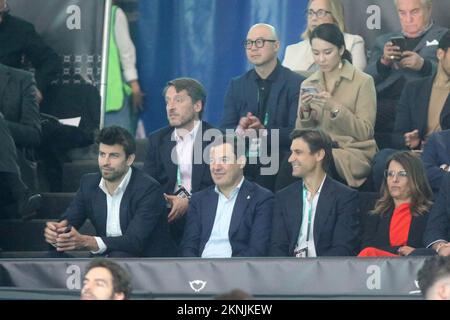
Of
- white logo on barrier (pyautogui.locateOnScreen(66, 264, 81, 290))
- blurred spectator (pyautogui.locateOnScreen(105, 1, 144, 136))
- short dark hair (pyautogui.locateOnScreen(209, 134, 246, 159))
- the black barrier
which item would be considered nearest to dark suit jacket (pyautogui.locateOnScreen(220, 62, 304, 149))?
short dark hair (pyautogui.locateOnScreen(209, 134, 246, 159))

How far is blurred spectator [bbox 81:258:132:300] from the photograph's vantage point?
904 centimetres

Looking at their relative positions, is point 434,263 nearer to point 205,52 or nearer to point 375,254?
point 375,254

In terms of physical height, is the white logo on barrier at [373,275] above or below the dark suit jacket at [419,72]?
below

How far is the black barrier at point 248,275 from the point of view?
34.0 feet

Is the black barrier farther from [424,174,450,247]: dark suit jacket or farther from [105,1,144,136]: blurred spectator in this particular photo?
[105,1,144,136]: blurred spectator

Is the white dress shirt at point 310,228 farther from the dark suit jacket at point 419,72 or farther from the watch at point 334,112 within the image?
the dark suit jacket at point 419,72

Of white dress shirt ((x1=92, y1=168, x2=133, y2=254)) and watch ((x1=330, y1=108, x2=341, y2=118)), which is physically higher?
watch ((x1=330, y1=108, x2=341, y2=118))

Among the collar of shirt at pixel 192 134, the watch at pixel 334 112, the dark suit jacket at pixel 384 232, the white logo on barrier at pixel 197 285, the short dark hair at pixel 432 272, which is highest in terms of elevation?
the watch at pixel 334 112

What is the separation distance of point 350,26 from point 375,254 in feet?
8.11

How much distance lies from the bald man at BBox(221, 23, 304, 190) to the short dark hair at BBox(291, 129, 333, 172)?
47cm

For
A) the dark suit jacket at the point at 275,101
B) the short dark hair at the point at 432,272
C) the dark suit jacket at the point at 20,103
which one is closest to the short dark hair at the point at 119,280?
the short dark hair at the point at 432,272

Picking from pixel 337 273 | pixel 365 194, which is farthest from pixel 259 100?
pixel 337 273

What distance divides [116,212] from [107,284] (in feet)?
7.41

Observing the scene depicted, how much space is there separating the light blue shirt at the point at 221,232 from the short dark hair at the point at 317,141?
0.55m
